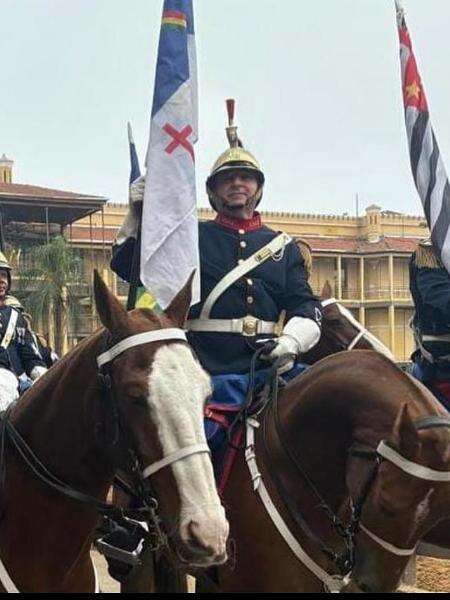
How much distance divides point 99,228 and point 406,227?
26.8m

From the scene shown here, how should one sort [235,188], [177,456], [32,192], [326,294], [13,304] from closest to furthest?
[177,456], [235,188], [13,304], [326,294], [32,192]

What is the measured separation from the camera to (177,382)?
3.42 meters

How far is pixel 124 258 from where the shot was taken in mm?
5215

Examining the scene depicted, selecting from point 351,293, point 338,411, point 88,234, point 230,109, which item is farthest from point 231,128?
point 351,293

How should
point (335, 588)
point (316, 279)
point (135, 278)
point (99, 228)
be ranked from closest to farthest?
point (335, 588) < point (135, 278) < point (99, 228) < point (316, 279)

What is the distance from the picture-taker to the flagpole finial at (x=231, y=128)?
5730mm

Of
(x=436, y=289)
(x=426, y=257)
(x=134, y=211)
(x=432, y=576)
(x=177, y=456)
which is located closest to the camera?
(x=177, y=456)

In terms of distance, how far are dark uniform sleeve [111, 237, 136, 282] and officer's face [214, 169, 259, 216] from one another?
0.67m

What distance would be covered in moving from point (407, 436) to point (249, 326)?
4.82ft

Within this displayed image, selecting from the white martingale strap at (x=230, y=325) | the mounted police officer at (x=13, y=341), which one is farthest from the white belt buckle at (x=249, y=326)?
the mounted police officer at (x=13, y=341)

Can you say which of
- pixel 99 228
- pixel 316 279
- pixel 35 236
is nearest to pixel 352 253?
pixel 316 279

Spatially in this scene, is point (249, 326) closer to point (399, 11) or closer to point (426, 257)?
point (426, 257)

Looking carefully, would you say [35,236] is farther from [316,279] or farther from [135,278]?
A: [135,278]

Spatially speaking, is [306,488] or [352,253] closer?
[306,488]
